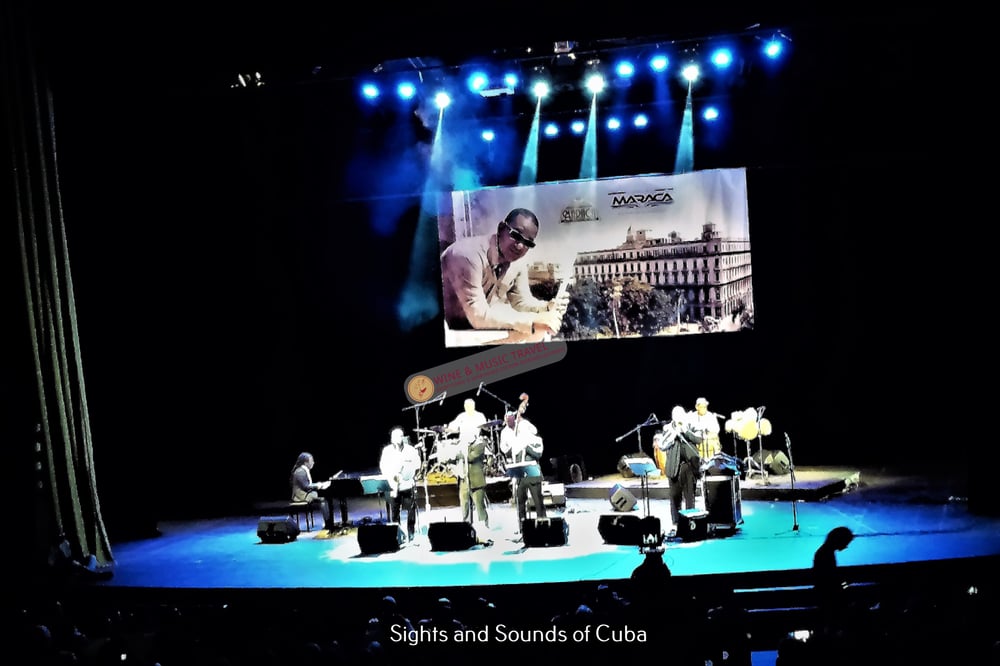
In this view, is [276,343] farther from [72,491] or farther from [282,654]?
[282,654]

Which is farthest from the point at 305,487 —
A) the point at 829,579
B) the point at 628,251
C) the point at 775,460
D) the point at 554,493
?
the point at 829,579

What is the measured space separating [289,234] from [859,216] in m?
9.09

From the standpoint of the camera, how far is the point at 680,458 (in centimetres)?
1180

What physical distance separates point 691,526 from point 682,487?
1047 mm

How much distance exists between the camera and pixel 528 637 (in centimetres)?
604

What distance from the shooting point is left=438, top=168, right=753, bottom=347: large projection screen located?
15000 millimetres

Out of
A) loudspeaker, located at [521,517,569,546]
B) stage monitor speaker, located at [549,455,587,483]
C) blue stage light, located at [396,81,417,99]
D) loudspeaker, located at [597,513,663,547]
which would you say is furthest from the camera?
stage monitor speaker, located at [549,455,587,483]

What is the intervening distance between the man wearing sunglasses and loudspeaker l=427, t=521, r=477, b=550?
4834mm

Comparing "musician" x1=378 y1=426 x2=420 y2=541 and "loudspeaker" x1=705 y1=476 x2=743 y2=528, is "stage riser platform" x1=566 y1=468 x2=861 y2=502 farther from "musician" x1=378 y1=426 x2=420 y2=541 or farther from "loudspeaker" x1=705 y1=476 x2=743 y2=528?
"musician" x1=378 y1=426 x2=420 y2=541

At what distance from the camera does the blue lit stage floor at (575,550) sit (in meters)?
9.66

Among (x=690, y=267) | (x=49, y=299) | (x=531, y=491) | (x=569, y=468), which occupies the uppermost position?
(x=49, y=299)

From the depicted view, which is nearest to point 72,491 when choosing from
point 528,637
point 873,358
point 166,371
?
point 166,371

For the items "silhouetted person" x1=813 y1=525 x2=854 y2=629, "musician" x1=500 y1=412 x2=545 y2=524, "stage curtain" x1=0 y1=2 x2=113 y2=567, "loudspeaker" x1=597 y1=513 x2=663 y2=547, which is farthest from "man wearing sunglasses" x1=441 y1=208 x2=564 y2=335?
"silhouetted person" x1=813 y1=525 x2=854 y2=629

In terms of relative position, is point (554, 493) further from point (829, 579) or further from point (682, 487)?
point (829, 579)
